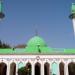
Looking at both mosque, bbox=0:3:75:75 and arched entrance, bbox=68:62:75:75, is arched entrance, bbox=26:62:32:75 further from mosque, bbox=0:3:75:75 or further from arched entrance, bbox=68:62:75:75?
arched entrance, bbox=68:62:75:75

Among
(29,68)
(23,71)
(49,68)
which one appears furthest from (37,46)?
(23,71)

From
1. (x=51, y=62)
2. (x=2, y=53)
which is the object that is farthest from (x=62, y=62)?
(x=2, y=53)

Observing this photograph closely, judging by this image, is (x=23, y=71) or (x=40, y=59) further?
(x=23, y=71)

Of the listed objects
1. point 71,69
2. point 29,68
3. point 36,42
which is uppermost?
point 36,42

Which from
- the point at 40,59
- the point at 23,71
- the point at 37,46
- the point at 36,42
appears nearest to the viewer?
the point at 40,59

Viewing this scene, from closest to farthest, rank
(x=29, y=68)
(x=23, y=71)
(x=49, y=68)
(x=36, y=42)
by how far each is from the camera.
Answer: (x=23, y=71) < (x=49, y=68) < (x=29, y=68) < (x=36, y=42)

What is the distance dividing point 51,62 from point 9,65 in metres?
5.85

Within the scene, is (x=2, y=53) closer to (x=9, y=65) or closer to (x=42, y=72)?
(x=9, y=65)

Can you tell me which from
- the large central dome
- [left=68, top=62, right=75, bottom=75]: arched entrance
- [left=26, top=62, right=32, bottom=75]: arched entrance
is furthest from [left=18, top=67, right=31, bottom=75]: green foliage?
[left=68, top=62, right=75, bottom=75]: arched entrance

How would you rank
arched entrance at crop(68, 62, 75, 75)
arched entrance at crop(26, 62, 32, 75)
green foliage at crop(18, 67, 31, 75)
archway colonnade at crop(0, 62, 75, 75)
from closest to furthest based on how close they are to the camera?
archway colonnade at crop(0, 62, 75, 75)
green foliage at crop(18, 67, 31, 75)
arched entrance at crop(26, 62, 32, 75)
arched entrance at crop(68, 62, 75, 75)

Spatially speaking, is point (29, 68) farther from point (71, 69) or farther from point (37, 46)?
point (71, 69)

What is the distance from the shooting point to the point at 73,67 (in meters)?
37.0

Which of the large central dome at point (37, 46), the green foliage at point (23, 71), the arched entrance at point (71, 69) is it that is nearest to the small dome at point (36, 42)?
the large central dome at point (37, 46)

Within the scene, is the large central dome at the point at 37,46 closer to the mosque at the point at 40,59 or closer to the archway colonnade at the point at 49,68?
the mosque at the point at 40,59
